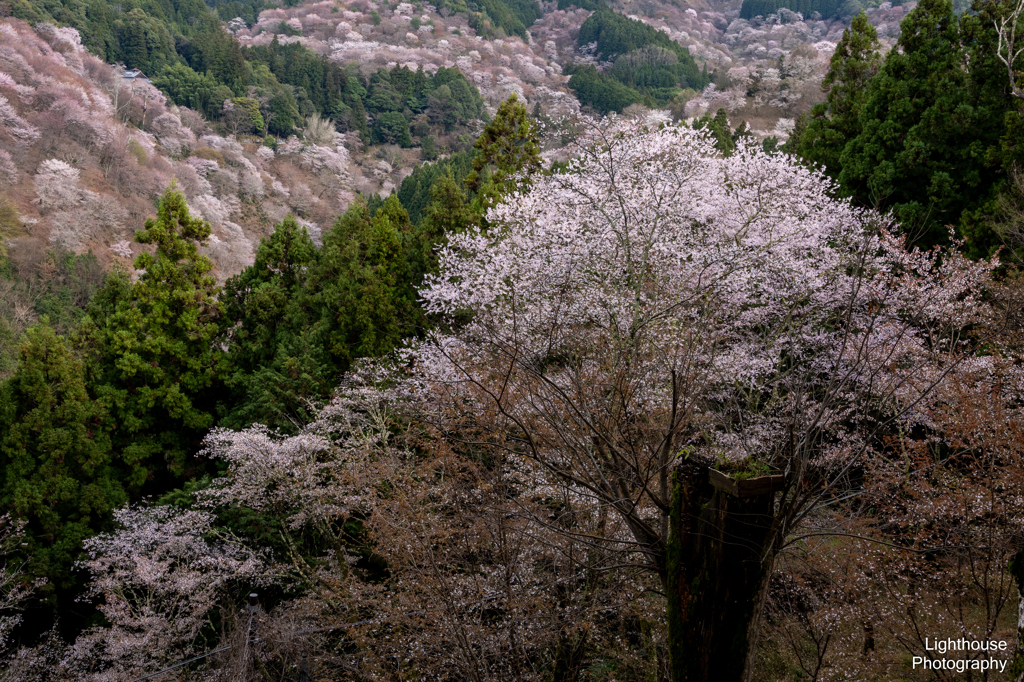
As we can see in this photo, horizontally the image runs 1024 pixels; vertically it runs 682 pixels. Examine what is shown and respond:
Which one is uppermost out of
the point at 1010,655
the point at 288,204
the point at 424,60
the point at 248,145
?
the point at 424,60

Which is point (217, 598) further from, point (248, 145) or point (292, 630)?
point (248, 145)

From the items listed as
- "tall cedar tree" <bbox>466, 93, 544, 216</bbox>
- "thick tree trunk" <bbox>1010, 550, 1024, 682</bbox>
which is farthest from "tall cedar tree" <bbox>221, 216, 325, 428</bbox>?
"thick tree trunk" <bbox>1010, 550, 1024, 682</bbox>

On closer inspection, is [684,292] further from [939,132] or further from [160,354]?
[160,354]

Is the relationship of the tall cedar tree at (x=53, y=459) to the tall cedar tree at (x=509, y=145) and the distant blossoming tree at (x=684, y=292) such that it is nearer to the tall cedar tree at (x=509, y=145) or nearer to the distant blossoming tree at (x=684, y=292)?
the distant blossoming tree at (x=684, y=292)

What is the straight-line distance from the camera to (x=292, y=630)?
321 inches

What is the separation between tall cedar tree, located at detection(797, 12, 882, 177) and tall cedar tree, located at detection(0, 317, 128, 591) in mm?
16738

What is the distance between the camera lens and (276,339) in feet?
45.0

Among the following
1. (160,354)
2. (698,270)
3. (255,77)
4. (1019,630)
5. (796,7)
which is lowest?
(1019,630)

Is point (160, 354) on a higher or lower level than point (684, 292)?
lower

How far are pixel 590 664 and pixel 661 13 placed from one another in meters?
82.6

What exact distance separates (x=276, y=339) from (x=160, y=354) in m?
2.43

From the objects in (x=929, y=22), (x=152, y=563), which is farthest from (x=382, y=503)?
(x=929, y=22)

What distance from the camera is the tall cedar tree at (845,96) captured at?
13.6m

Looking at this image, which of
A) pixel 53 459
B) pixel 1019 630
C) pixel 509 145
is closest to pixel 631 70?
pixel 509 145
